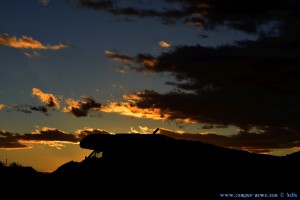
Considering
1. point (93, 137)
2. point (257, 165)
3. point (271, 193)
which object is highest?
point (93, 137)

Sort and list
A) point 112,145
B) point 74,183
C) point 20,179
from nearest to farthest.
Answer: point 112,145 → point 74,183 → point 20,179

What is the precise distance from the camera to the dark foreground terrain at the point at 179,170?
17438 millimetres

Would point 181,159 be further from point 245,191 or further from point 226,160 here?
point 245,191

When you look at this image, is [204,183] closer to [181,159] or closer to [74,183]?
[181,159]

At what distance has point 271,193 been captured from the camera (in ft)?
59.2

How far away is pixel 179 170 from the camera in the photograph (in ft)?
59.2

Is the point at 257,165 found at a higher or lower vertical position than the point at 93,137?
lower

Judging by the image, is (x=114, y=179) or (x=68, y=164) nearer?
(x=114, y=179)

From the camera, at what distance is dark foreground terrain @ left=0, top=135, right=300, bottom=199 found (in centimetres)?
1744

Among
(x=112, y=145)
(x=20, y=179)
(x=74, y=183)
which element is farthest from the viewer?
(x=20, y=179)

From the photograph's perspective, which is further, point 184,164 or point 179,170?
point 179,170

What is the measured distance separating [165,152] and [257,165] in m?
3.95

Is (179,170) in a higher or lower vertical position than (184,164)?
lower

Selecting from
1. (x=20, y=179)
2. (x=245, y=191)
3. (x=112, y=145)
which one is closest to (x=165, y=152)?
(x=112, y=145)
